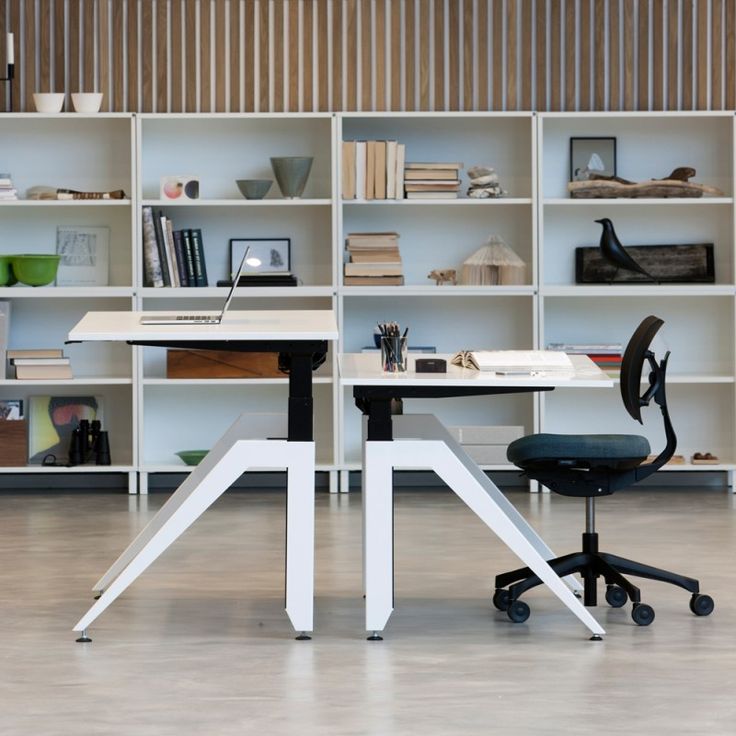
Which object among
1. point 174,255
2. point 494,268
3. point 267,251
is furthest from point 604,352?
point 174,255

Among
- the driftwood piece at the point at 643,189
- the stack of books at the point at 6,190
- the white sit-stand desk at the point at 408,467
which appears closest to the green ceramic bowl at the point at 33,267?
the stack of books at the point at 6,190

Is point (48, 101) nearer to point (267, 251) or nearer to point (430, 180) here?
point (267, 251)

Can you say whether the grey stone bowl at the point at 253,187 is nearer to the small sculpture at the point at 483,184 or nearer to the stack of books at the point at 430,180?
the stack of books at the point at 430,180

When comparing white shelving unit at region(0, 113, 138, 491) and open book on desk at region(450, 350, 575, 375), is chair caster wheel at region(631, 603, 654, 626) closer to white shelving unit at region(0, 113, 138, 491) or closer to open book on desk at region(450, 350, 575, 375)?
open book on desk at region(450, 350, 575, 375)

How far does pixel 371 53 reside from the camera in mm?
6969

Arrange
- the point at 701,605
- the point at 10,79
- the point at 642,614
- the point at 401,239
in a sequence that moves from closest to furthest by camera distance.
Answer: the point at 642,614 < the point at 701,605 < the point at 10,79 < the point at 401,239

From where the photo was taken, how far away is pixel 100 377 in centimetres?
689

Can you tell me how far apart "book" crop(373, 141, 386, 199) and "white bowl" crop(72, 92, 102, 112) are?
4.66 ft

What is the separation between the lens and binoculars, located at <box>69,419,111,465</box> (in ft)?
22.2

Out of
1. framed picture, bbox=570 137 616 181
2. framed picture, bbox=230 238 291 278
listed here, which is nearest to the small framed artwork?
framed picture, bbox=230 238 291 278

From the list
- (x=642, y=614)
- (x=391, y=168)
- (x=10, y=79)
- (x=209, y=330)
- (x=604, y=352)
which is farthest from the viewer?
(x=604, y=352)

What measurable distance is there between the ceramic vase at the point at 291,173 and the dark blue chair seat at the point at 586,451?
10.0 ft

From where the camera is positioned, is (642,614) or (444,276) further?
(444,276)

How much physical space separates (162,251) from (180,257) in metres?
0.10
